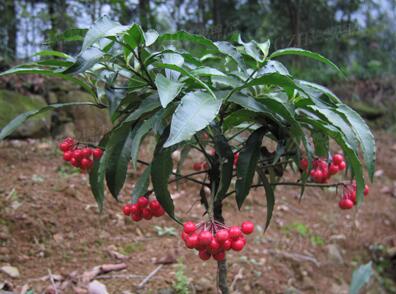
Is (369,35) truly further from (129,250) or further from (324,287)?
(129,250)

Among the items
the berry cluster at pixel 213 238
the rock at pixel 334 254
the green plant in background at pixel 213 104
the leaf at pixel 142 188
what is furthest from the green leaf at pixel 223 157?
the rock at pixel 334 254

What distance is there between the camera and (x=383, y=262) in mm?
2576

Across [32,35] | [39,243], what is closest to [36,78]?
[32,35]

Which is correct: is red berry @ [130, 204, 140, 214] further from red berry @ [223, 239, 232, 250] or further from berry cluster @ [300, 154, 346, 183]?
berry cluster @ [300, 154, 346, 183]

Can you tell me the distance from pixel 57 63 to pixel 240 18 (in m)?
4.16

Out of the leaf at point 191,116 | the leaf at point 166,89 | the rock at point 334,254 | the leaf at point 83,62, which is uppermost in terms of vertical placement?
the leaf at point 83,62

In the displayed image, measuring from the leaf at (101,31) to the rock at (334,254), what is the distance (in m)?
2.03

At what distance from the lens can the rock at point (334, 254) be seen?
2.37 m

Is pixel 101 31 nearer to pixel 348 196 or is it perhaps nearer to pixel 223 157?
pixel 223 157

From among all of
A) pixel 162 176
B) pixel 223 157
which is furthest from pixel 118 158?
pixel 223 157

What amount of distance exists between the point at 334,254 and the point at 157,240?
108 cm

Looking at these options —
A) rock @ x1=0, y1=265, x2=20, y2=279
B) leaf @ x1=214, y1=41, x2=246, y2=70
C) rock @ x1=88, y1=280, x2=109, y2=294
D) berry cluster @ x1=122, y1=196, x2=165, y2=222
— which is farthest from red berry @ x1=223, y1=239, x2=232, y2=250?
rock @ x1=0, y1=265, x2=20, y2=279

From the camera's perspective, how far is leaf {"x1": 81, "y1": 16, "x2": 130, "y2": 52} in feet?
2.36

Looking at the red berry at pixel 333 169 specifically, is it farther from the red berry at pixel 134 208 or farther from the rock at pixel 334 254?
the rock at pixel 334 254
